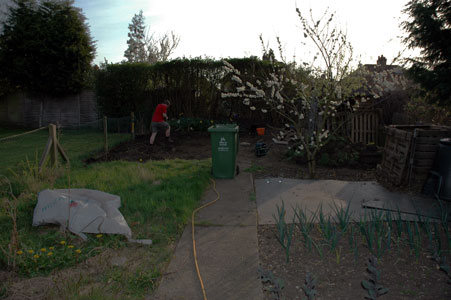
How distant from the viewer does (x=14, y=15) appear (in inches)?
627

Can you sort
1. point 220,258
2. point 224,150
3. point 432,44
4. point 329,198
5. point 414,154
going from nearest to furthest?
point 220,258, point 329,198, point 414,154, point 432,44, point 224,150

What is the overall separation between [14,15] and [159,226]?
16352mm

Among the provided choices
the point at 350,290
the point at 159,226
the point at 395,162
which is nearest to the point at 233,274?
the point at 350,290

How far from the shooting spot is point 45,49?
15172 mm

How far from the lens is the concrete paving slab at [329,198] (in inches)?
181

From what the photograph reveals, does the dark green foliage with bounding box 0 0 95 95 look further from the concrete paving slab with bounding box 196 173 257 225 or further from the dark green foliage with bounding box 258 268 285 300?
the dark green foliage with bounding box 258 268 285 300

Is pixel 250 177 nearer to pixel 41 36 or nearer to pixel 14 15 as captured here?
pixel 41 36

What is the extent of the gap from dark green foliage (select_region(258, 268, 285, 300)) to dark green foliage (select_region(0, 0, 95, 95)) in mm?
15413

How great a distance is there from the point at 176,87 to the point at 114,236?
1045cm

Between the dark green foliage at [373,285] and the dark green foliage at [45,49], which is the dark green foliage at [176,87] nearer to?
the dark green foliage at [45,49]

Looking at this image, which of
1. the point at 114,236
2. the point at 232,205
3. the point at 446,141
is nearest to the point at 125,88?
the point at 232,205

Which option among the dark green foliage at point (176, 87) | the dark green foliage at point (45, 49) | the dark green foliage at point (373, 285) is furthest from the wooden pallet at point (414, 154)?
the dark green foliage at point (45, 49)

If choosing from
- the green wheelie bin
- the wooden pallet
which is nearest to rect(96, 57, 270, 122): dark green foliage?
the green wheelie bin

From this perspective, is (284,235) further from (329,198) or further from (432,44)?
(432,44)
